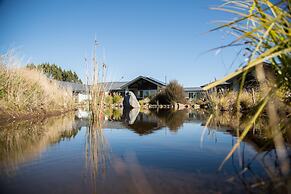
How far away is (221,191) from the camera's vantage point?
35.6 inches

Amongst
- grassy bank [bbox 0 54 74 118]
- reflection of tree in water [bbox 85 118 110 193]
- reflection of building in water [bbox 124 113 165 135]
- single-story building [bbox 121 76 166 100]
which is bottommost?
reflection of tree in water [bbox 85 118 110 193]

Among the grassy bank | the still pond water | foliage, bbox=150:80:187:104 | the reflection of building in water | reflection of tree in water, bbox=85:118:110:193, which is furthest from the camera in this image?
foliage, bbox=150:80:187:104

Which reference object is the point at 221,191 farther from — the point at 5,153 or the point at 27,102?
the point at 27,102

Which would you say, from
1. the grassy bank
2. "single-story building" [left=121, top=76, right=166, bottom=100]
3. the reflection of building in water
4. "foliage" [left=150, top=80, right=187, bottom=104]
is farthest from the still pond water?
"single-story building" [left=121, top=76, right=166, bottom=100]

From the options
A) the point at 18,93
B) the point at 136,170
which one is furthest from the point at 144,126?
the point at 18,93

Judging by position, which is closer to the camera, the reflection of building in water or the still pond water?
the still pond water

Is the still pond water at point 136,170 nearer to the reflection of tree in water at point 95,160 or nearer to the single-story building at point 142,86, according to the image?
the reflection of tree in water at point 95,160

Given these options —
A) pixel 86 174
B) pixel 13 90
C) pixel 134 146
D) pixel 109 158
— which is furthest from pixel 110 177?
pixel 13 90

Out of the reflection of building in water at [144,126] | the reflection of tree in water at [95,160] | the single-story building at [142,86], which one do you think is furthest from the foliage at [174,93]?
the reflection of tree in water at [95,160]

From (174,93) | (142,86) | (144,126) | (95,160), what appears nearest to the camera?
(95,160)

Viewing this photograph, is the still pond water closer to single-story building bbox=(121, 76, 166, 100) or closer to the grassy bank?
the grassy bank

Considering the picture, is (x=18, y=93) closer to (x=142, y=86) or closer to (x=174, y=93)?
(x=174, y=93)

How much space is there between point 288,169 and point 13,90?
547cm

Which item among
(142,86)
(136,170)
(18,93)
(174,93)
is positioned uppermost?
(142,86)
